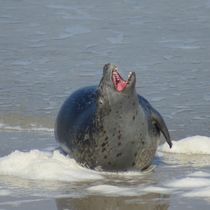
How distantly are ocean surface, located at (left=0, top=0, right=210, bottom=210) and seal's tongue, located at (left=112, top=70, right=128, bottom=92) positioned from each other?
603 millimetres

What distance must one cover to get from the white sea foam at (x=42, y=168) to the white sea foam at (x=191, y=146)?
96 cm

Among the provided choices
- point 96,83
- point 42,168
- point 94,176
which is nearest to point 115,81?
point 94,176

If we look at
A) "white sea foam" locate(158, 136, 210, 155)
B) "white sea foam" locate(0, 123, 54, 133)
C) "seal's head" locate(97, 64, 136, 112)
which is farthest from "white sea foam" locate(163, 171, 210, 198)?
"white sea foam" locate(0, 123, 54, 133)

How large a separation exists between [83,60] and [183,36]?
196 cm

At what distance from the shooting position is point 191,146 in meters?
6.78

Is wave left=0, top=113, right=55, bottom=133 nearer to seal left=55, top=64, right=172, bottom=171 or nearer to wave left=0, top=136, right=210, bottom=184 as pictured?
wave left=0, top=136, right=210, bottom=184

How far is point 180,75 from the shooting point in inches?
383

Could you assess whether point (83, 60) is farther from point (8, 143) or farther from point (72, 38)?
point (8, 143)

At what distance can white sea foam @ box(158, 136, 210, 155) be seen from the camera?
6.70 m

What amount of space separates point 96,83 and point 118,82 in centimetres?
317

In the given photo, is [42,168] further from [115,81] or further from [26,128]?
[26,128]

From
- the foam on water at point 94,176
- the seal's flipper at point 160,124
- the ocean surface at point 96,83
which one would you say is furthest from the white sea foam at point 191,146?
the foam on water at point 94,176

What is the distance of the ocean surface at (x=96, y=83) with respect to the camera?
5.29 metres

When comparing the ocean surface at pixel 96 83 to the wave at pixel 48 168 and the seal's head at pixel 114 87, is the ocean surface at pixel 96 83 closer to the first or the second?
the wave at pixel 48 168
